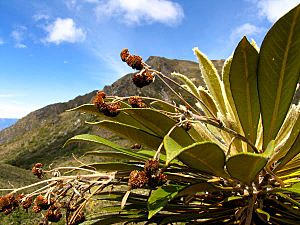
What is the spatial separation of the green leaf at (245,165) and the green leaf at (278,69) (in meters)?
0.51

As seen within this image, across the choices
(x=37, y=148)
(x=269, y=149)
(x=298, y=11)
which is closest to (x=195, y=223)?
(x=269, y=149)

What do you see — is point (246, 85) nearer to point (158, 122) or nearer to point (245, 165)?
point (158, 122)

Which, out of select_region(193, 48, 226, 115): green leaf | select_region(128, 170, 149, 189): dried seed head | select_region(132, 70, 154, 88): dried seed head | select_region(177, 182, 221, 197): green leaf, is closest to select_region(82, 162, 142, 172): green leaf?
select_region(177, 182, 221, 197): green leaf

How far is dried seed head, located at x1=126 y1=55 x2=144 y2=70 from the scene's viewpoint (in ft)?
6.75

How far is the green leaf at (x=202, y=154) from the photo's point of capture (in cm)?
167

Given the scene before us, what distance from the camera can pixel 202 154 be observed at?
1.91 metres

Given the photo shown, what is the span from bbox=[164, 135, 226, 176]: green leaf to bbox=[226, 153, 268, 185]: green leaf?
6 cm

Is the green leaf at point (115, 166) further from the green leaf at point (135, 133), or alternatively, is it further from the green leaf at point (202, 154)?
the green leaf at point (202, 154)

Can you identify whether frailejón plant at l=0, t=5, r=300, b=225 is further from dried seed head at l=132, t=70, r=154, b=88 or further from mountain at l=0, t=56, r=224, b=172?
mountain at l=0, t=56, r=224, b=172

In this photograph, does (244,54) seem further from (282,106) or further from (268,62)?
(282,106)

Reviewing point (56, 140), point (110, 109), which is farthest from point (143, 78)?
point (56, 140)

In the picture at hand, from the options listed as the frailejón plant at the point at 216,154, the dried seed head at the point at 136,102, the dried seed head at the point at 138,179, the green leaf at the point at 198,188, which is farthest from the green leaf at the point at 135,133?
the dried seed head at the point at 138,179

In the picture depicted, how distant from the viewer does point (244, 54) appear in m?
2.20

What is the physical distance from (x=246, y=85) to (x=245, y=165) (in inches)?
26.2
